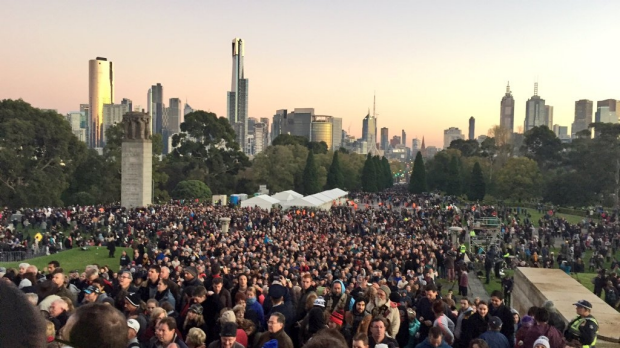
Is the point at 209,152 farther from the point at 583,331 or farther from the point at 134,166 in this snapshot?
the point at 583,331

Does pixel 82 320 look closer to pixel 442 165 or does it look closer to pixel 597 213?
pixel 597 213

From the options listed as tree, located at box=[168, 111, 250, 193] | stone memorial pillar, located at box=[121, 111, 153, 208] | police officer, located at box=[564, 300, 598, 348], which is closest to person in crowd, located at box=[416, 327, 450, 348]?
police officer, located at box=[564, 300, 598, 348]

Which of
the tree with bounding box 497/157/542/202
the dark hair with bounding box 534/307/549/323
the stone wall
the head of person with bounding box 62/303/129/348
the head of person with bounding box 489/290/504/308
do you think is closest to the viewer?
the head of person with bounding box 62/303/129/348

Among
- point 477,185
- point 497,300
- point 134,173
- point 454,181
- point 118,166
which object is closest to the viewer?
point 497,300

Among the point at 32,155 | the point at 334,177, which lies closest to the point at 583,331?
the point at 32,155

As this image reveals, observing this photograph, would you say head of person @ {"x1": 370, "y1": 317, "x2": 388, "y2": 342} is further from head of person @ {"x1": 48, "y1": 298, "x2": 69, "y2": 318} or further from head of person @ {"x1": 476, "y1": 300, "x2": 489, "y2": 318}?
head of person @ {"x1": 48, "y1": 298, "x2": 69, "y2": 318}

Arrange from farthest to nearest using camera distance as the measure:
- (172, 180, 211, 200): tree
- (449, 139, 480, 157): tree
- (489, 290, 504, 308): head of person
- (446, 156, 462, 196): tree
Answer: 1. (449, 139, 480, 157): tree
2. (446, 156, 462, 196): tree
3. (172, 180, 211, 200): tree
4. (489, 290, 504, 308): head of person

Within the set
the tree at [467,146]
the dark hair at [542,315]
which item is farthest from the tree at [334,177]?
the dark hair at [542,315]

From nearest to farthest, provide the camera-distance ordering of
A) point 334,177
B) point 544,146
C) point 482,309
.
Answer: point 482,309 < point 544,146 < point 334,177
